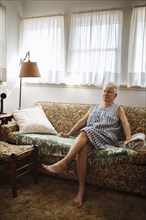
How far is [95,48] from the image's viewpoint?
3473 millimetres

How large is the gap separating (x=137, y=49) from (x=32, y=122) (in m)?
1.72

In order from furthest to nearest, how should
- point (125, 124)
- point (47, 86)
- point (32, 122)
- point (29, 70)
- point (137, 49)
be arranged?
point (47, 86)
point (29, 70)
point (137, 49)
point (32, 122)
point (125, 124)

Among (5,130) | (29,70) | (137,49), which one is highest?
(137,49)

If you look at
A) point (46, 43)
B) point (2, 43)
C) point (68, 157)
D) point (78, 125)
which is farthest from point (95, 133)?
point (2, 43)

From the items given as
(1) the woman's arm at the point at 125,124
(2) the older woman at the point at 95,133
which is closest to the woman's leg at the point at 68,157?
(2) the older woman at the point at 95,133

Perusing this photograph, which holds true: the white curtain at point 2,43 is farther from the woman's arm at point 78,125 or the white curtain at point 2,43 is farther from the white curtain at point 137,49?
the white curtain at point 137,49

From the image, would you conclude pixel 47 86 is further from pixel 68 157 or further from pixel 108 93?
pixel 68 157

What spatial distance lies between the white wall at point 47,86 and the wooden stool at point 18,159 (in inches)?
55.1

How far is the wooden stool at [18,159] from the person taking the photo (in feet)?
7.39

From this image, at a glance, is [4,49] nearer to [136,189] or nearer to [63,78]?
[63,78]

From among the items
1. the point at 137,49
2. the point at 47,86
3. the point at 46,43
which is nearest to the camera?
the point at 137,49

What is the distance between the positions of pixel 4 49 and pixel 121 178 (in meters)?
2.61

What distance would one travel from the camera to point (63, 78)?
376 centimetres

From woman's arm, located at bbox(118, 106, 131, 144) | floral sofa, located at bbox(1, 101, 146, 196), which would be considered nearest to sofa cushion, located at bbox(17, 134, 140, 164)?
floral sofa, located at bbox(1, 101, 146, 196)
